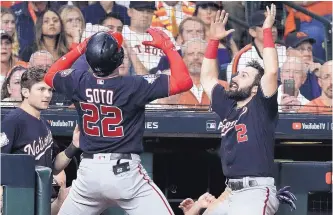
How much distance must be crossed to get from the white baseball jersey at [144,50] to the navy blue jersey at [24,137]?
1922mm

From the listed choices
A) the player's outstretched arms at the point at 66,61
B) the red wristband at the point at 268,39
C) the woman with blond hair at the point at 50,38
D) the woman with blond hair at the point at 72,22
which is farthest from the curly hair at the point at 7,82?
the red wristband at the point at 268,39

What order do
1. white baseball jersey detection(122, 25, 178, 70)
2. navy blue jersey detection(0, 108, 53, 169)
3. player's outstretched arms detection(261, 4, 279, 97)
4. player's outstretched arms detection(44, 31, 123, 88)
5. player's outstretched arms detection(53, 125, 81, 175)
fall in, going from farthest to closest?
1. white baseball jersey detection(122, 25, 178, 70)
2. player's outstretched arms detection(53, 125, 81, 175)
3. navy blue jersey detection(0, 108, 53, 169)
4. player's outstretched arms detection(44, 31, 123, 88)
5. player's outstretched arms detection(261, 4, 279, 97)

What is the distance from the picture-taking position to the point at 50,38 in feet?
22.9

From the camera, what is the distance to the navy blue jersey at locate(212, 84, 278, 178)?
4.72m

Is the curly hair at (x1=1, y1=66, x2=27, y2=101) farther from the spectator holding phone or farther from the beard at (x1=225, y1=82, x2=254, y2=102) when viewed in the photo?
the beard at (x1=225, y1=82, x2=254, y2=102)

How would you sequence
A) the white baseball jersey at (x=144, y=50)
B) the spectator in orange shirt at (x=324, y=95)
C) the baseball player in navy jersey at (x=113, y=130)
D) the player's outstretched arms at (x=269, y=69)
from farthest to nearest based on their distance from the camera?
the white baseball jersey at (x=144, y=50) → the spectator in orange shirt at (x=324, y=95) → the player's outstretched arms at (x=269, y=69) → the baseball player in navy jersey at (x=113, y=130)

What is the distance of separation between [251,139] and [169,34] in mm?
2381

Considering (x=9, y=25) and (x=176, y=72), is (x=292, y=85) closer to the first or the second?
(x=9, y=25)

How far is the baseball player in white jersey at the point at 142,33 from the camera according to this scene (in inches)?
274

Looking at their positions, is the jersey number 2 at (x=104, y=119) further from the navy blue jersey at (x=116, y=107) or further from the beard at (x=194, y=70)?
the beard at (x=194, y=70)

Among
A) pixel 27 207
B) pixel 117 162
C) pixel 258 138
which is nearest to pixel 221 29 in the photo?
pixel 258 138

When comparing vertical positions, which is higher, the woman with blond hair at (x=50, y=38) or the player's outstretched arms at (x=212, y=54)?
the woman with blond hair at (x=50, y=38)

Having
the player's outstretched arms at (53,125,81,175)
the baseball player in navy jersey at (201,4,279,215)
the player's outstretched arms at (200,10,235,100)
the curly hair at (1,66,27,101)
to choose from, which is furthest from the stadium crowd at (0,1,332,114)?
the baseball player in navy jersey at (201,4,279,215)

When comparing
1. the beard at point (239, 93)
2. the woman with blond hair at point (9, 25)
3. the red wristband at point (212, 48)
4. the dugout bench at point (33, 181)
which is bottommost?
the dugout bench at point (33, 181)
